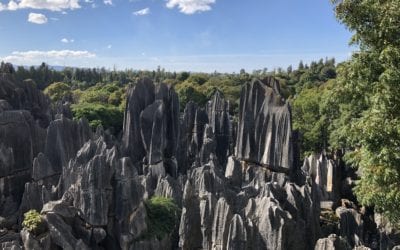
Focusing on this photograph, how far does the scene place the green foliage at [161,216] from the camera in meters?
18.2

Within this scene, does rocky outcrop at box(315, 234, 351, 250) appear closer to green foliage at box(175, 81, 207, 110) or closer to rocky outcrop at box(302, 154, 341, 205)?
rocky outcrop at box(302, 154, 341, 205)

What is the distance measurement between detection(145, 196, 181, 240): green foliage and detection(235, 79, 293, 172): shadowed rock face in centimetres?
694

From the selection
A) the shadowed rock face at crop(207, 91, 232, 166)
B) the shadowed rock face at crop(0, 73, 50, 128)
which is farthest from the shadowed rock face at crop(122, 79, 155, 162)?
the shadowed rock face at crop(0, 73, 50, 128)

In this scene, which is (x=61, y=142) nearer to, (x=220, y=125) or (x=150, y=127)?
(x=150, y=127)

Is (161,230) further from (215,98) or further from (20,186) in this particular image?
(215,98)

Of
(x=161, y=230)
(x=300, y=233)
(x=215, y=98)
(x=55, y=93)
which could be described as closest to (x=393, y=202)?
(x=300, y=233)

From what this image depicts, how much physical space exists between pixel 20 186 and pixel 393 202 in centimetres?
2257

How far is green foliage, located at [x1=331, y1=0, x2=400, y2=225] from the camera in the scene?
8.81 meters

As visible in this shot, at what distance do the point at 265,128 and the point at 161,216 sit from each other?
9.49m

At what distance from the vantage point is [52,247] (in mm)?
16109

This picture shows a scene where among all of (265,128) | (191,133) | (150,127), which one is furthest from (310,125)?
(150,127)

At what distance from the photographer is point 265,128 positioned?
83.5 ft

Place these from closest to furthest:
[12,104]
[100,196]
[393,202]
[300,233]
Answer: [393,202], [300,233], [100,196], [12,104]

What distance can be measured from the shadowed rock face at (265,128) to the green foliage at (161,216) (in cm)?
694
